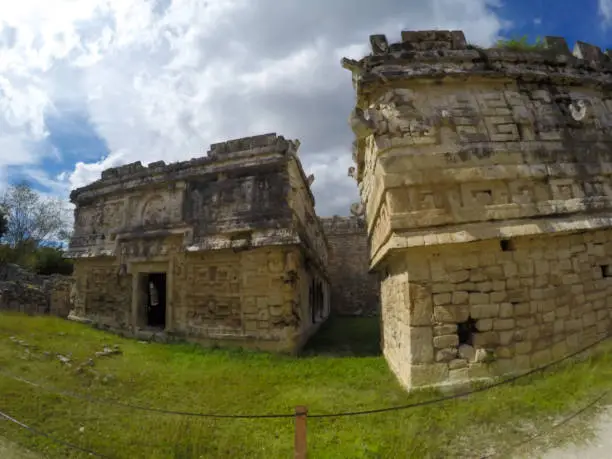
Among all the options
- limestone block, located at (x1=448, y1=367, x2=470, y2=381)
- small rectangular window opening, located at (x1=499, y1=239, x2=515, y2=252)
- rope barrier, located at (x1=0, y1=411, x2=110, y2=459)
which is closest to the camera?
rope barrier, located at (x1=0, y1=411, x2=110, y2=459)

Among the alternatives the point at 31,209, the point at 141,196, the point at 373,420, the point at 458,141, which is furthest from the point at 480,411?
the point at 31,209

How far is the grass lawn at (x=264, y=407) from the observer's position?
13.4 feet

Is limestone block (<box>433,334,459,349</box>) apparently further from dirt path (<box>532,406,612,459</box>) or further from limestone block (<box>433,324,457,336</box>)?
dirt path (<box>532,406,612,459</box>)

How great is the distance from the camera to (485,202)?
5.38 metres

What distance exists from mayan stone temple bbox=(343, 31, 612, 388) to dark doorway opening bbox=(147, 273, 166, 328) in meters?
9.72

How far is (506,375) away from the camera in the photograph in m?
4.90

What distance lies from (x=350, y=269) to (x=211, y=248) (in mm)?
12039

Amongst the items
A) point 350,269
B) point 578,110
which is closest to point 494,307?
point 578,110

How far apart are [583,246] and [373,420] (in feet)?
13.5

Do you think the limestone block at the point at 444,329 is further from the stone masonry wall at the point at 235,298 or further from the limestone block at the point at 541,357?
the stone masonry wall at the point at 235,298

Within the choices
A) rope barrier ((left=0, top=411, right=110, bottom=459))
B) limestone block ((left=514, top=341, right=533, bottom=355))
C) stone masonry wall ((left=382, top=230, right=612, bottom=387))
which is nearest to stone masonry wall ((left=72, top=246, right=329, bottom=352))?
stone masonry wall ((left=382, top=230, right=612, bottom=387))

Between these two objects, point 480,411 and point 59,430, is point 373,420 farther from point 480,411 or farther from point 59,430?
point 59,430

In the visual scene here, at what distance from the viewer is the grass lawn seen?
161 inches

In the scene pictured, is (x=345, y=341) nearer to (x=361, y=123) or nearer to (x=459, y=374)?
(x=459, y=374)
